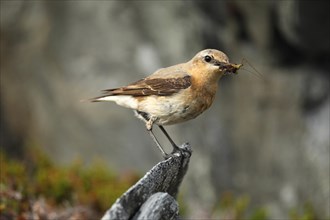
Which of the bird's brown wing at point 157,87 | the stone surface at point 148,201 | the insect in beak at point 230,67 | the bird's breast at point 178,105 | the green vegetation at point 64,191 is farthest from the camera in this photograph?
the green vegetation at point 64,191

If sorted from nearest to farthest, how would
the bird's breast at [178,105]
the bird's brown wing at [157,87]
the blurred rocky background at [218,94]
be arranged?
the bird's breast at [178,105]
the bird's brown wing at [157,87]
the blurred rocky background at [218,94]

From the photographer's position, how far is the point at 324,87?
29.8 ft

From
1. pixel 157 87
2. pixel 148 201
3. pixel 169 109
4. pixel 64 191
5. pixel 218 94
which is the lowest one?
pixel 218 94

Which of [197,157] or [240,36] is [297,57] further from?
[197,157]

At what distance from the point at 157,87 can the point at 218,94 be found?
162 inches

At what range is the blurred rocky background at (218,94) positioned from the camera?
912 cm

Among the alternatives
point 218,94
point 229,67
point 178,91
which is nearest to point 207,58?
point 229,67

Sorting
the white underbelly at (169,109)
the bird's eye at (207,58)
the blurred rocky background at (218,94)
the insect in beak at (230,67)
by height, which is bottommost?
the blurred rocky background at (218,94)

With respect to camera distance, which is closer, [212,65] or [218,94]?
[212,65]

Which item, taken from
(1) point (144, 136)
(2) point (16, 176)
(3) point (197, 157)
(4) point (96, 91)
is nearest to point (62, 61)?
(4) point (96, 91)

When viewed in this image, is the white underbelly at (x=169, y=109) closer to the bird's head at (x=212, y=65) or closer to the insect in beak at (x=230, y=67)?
the bird's head at (x=212, y=65)

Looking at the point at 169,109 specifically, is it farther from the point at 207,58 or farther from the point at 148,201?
the point at 148,201

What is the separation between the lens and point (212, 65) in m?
5.32

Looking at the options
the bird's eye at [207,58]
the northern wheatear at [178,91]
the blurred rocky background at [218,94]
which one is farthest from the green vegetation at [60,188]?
the bird's eye at [207,58]
